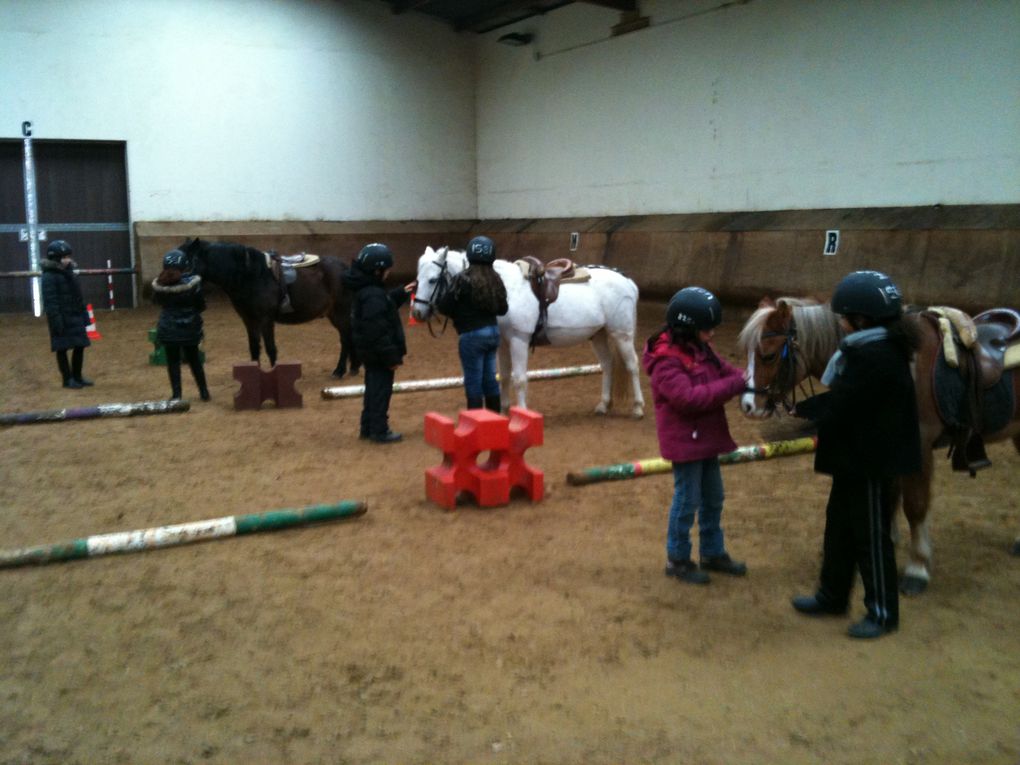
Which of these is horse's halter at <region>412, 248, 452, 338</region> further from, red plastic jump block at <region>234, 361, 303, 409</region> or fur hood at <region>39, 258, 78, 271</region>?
fur hood at <region>39, 258, 78, 271</region>

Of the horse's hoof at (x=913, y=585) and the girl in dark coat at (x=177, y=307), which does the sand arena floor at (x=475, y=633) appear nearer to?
the horse's hoof at (x=913, y=585)

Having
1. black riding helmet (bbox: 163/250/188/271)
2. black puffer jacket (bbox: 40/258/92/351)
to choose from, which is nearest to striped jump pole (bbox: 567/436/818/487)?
black riding helmet (bbox: 163/250/188/271)

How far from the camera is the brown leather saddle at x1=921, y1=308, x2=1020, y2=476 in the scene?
4402mm

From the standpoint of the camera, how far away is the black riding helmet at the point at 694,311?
14.2 ft

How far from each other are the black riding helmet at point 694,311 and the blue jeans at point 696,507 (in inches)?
28.3

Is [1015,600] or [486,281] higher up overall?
[486,281]

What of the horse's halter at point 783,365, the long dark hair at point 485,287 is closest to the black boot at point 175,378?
the long dark hair at point 485,287

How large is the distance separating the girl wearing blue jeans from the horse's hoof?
13.1 feet

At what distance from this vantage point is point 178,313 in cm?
887

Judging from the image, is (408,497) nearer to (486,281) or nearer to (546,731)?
(486,281)

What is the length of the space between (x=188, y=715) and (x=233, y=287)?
7499 millimetres

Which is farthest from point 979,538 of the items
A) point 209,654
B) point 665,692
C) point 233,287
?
point 233,287

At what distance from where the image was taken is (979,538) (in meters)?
5.25

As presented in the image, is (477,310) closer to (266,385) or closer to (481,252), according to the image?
(481,252)
